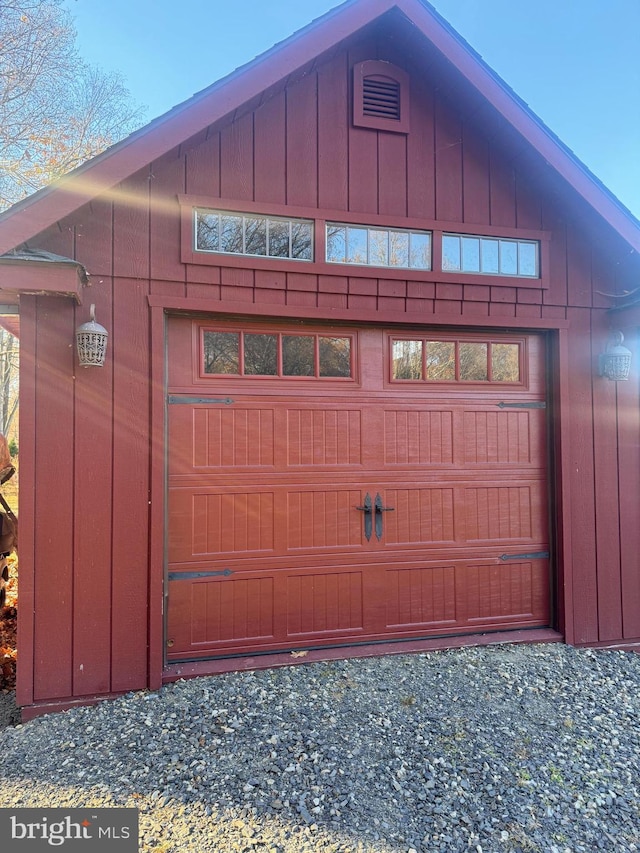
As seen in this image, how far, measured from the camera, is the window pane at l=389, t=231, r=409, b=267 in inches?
134

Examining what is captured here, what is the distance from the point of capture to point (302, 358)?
3.36 meters

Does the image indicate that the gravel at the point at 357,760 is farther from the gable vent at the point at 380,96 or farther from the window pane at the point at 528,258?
the gable vent at the point at 380,96

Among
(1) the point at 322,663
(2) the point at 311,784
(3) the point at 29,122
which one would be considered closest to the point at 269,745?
(2) the point at 311,784

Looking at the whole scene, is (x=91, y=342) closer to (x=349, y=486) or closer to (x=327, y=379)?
(x=327, y=379)

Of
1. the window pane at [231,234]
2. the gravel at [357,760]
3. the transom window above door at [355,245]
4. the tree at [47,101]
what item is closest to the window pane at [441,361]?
the transom window above door at [355,245]

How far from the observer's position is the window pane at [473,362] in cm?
363

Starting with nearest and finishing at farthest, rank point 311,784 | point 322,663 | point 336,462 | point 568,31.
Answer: point 311,784 → point 322,663 → point 336,462 → point 568,31

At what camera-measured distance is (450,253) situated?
3492 millimetres

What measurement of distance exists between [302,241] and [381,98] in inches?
51.2

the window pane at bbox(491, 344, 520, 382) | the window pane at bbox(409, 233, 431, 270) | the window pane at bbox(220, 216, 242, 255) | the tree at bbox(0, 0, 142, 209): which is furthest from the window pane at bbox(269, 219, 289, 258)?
the tree at bbox(0, 0, 142, 209)

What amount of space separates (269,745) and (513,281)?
3581 millimetres

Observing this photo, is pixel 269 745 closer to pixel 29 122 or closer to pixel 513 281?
pixel 513 281

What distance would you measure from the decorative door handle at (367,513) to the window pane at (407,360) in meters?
0.99

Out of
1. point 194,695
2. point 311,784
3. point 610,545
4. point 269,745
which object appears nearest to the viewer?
point 311,784
